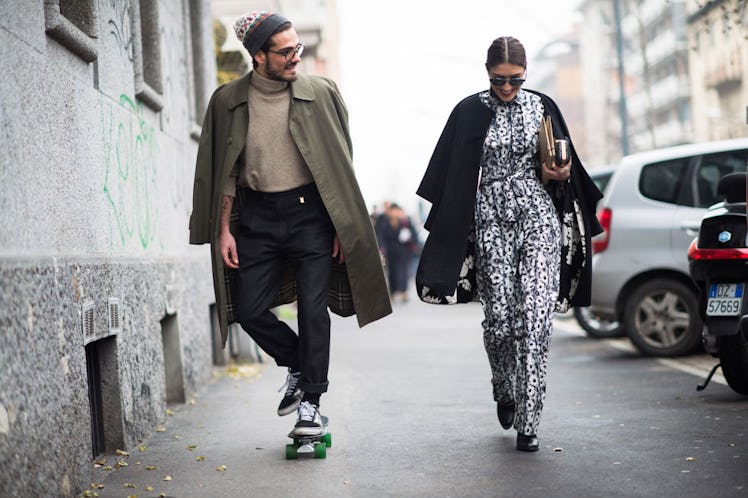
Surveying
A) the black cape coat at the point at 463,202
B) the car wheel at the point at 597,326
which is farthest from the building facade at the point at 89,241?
the car wheel at the point at 597,326

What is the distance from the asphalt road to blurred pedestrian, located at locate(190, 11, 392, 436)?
1.84ft

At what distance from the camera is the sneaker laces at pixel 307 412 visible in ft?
19.3

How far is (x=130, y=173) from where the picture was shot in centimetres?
731

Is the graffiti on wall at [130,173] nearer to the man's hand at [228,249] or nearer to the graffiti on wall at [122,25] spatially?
the graffiti on wall at [122,25]

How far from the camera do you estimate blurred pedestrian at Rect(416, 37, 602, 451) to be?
5.94m

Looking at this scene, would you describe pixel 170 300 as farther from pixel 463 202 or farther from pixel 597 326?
pixel 597 326

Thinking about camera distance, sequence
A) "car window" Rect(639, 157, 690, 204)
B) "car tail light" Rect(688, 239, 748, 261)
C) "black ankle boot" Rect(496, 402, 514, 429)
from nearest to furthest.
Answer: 1. "black ankle boot" Rect(496, 402, 514, 429)
2. "car tail light" Rect(688, 239, 748, 261)
3. "car window" Rect(639, 157, 690, 204)

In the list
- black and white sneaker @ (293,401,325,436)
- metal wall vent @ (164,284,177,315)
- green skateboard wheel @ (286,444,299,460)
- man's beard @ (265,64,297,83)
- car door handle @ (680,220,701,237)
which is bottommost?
green skateboard wheel @ (286,444,299,460)

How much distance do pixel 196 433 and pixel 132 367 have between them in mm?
572

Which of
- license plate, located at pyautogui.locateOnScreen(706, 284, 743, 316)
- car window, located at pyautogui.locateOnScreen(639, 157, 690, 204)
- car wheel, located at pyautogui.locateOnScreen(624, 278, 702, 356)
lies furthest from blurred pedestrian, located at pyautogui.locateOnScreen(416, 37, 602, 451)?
car window, located at pyautogui.locateOnScreen(639, 157, 690, 204)

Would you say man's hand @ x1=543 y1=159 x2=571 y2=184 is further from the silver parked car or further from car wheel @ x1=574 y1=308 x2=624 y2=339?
car wheel @ x1=574 y1=308 x2=624 y2=339

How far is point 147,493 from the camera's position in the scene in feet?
17.2

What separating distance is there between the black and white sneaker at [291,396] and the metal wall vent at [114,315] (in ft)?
3.08

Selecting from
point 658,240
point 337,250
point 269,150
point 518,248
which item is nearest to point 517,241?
point 518,248
